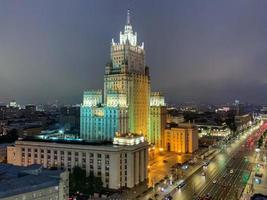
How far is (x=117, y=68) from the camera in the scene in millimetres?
82312

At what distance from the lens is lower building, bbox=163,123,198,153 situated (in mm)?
92919

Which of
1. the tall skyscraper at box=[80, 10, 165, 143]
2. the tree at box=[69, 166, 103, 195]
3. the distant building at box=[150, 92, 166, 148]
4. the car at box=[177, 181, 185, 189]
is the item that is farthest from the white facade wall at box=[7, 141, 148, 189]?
the distant building at box=[150, 92, 166, 148]

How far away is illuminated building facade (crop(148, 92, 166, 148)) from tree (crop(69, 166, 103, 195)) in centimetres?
3534

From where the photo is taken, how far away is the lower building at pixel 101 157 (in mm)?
58969

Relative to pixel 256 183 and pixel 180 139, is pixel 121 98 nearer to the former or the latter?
pixel 180 139

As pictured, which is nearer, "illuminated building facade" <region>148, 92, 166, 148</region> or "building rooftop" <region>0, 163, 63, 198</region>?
"building rooftop" <region>0, 163, 63, 198</region>

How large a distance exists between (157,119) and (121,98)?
19.8 meters

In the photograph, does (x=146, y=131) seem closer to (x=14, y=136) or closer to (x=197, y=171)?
(x=197, y=171)

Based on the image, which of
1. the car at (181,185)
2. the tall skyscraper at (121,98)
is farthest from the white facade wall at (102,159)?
the tall skyscraper at (121,98)

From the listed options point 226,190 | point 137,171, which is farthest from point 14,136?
point 226,190

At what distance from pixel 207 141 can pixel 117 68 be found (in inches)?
1934

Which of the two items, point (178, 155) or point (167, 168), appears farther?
point (178, 155)

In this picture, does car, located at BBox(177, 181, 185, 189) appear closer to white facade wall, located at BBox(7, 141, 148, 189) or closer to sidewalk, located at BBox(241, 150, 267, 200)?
white facade wall, located at BBox(7, 141, 148, 189)

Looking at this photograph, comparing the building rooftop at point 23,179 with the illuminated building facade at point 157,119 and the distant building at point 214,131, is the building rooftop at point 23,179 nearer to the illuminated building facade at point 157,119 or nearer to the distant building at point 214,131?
the illuminated building facade at point 157,119
